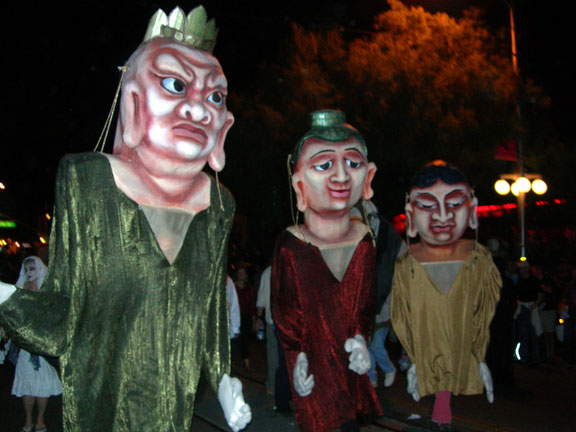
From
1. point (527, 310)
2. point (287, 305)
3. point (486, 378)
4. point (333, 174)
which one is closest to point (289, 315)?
point (287, 305)

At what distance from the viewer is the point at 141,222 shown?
2766 millimetres

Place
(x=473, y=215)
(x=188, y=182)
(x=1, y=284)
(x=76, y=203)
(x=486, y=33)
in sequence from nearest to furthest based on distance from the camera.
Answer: (x=1, y=284) < (x=76, y=203) < (x=188, y=182) < (x=473, y=215) < (x=486, y=33)

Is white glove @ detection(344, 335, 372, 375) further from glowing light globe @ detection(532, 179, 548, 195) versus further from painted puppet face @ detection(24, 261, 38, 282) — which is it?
glowing light globe @ detection(532, 179, 548, 195)

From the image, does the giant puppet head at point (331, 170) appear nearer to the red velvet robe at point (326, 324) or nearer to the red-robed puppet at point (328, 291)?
the red-robed puppet at point (328, 291)

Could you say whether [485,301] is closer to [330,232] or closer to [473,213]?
[473,213]

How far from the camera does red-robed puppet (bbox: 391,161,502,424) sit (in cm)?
467

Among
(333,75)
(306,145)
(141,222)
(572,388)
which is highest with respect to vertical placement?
(333,75)

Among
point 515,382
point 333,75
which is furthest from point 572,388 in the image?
point 333,75

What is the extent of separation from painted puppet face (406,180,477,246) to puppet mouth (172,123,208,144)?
2.29 metres

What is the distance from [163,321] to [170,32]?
1291 mm

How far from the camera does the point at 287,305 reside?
4164 mm

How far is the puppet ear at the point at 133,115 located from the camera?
9.25 feet

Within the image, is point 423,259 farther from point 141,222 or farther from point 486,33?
point 486,33

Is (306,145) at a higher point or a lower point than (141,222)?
higher
